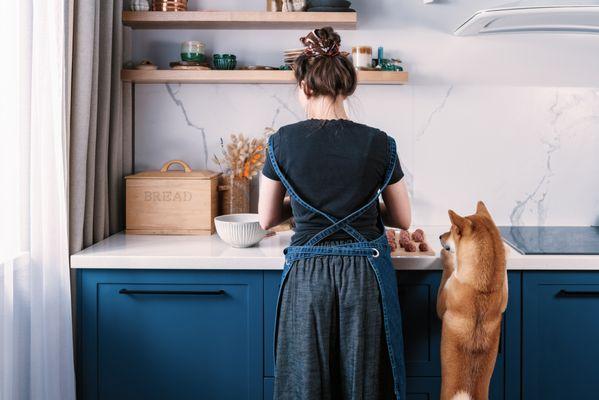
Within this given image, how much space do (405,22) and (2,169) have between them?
5.76 feet

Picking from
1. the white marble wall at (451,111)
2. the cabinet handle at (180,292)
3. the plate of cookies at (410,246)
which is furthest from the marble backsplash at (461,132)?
the cabinet handle at (180,292)

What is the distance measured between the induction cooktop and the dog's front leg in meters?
0.30

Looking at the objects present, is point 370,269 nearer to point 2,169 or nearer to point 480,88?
point 2,169

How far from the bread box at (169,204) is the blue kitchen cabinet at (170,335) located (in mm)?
468

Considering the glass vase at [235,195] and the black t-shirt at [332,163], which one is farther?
the glass vase at [235,195]

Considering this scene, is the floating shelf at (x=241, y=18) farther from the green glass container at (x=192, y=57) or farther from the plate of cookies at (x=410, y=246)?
the plate of cookies at (x=410, y=246)

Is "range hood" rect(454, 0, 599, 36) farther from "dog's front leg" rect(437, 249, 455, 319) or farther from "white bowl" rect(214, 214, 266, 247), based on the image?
"white bowl" rect(214, 214, 266, 247)

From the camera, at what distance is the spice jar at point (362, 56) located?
8.76 ft

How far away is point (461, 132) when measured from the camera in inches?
112

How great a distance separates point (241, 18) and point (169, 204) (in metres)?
0.79

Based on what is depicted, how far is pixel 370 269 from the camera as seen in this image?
5.98 feet

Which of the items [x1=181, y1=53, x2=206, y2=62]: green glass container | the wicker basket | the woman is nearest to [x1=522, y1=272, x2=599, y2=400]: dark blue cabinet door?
the woman

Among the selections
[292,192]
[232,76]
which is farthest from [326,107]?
[232,76]

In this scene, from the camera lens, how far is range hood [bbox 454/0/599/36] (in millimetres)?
2242
